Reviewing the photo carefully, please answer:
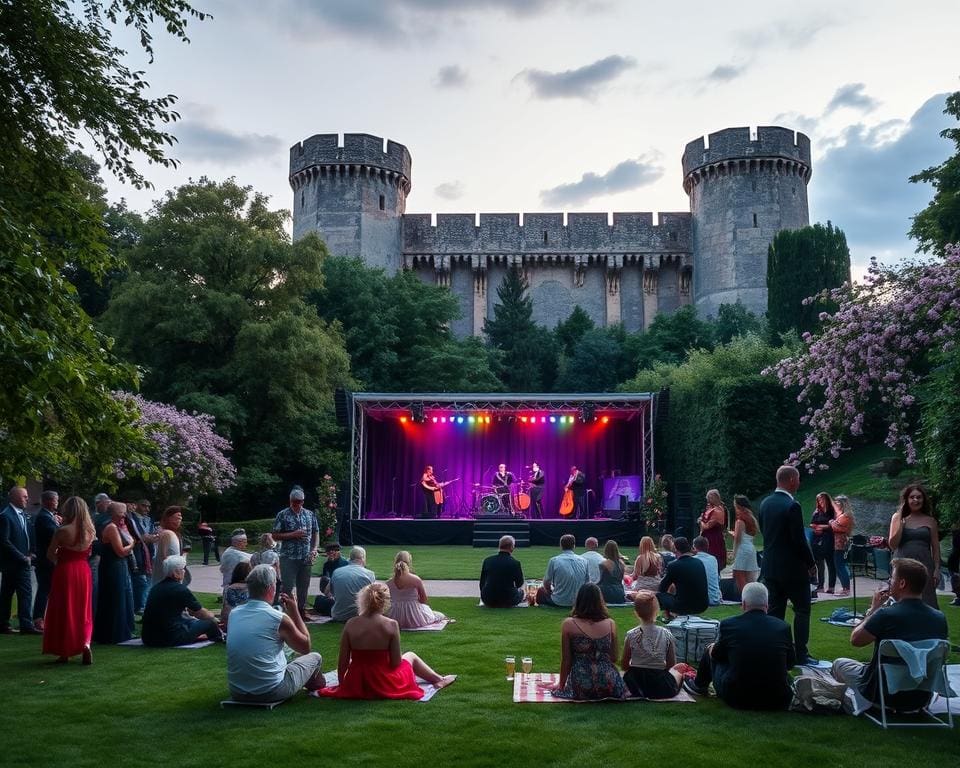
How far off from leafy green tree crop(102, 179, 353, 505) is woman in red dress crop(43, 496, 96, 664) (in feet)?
56.1

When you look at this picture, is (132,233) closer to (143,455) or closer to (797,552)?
(143,455)

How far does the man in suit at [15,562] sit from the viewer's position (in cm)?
782

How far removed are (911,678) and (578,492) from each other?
1758 centimetres

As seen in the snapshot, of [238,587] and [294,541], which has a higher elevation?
[294,541]

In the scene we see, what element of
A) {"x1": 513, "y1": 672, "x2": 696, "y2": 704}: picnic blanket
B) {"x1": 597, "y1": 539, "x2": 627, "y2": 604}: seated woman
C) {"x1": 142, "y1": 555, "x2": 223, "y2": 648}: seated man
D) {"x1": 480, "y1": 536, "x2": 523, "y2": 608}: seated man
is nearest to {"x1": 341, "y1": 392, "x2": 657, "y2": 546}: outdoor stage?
{"x1": 480, "y1": 536, "x2": 523, "y2": 608}: seated man

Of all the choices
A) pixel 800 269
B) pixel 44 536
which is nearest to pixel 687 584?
pixel 44 536

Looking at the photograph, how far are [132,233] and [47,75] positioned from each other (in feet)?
88.7

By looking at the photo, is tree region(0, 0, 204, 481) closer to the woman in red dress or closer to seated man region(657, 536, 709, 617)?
the woman in red dress

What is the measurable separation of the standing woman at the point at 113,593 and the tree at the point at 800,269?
29.5 metres

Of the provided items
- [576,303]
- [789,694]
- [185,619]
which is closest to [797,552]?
[789,694]

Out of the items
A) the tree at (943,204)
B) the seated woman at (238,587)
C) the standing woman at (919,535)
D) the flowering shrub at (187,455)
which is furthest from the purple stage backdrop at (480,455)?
the standing woman at (919,535)

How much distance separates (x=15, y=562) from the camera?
7.86 metres

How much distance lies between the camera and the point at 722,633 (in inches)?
206

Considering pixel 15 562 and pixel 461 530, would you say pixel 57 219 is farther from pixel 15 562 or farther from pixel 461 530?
pixel 461 530
